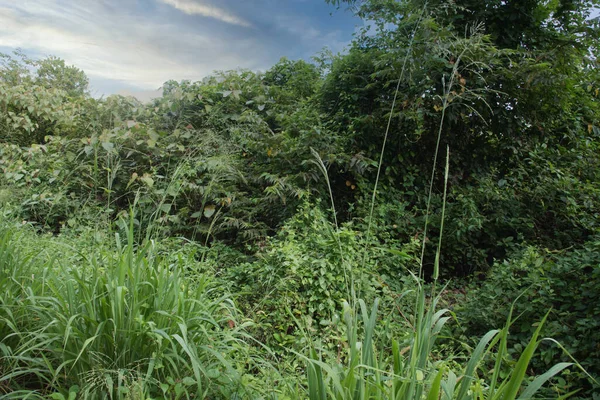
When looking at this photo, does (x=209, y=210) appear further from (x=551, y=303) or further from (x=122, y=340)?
(x=551, y=303)

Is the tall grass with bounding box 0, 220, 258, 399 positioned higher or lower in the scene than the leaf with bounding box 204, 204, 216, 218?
lower

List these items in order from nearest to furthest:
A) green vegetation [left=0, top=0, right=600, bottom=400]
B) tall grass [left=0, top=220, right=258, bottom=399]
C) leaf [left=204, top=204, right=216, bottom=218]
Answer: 1. tall grass [left=0, top=220, right=258, bottom=399]
2. green vegetation [left=0, top=0, right=600, bottom=400]
3. leaf [left=204, top=204, right=216, bottom=218]

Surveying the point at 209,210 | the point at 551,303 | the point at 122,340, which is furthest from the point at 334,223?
the point at 122,340

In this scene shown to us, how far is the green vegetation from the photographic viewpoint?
1.51 meters

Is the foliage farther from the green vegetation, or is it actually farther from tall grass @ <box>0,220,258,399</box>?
tall grass @ <box>0,220,258,399</box>

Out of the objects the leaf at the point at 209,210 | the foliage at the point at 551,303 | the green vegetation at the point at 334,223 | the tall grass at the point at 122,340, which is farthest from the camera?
the leaf at the point at 209,210

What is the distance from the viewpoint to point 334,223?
3.56 meters

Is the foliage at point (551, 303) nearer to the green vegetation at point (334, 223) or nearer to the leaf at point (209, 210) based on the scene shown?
the green vegetation at point (334, 223)

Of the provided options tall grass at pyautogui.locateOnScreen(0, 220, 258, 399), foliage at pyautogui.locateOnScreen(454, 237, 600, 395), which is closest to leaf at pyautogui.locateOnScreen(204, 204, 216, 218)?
tall grass at pyautogui.locateOnScreen(0, 220, 258, 399)

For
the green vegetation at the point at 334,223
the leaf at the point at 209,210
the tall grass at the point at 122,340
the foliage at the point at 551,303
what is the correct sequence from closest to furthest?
the tall grass at the point at 122,340, the green vegetation at the point at 334,223, the foliage at the point at 551,303, the leaf at the point at 209,210

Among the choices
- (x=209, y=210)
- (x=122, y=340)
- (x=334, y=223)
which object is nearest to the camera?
(x=122, y=340)

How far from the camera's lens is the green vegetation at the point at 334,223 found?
1511mm

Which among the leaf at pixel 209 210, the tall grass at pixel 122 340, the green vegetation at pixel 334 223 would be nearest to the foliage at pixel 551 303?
the green vegetation at pixel 334 223

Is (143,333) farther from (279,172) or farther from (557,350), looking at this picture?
(279,172)
